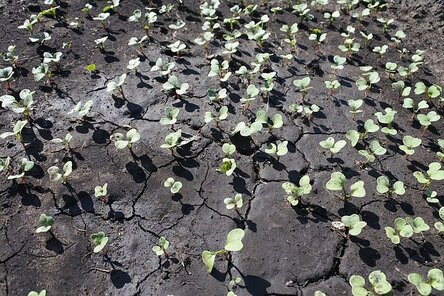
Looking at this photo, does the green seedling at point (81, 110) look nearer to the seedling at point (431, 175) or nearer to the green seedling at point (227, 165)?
the green seedling at point (227, 165)

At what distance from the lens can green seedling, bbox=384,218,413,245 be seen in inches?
103

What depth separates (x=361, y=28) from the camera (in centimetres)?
446

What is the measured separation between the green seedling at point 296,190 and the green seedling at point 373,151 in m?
0.50

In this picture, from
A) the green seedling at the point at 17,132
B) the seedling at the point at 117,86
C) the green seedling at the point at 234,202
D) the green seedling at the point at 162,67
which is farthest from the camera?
the green seedling at the point at 162,67

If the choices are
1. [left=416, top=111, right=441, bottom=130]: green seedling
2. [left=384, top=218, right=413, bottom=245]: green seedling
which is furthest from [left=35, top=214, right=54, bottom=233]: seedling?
[left=416, top=111, right=441, bottom=130]: green seedling

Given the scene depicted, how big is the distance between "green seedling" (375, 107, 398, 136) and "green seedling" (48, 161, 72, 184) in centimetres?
235

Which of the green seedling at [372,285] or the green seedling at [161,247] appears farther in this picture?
the green seedling at [161,247]

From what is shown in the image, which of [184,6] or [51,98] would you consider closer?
[51,98]

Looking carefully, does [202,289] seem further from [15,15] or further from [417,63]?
[15,15]

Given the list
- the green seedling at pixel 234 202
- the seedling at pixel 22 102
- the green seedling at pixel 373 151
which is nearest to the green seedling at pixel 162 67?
the seedling at pixel 22 102

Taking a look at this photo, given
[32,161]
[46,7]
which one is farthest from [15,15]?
[32,161]

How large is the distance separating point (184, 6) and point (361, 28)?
1911 mm

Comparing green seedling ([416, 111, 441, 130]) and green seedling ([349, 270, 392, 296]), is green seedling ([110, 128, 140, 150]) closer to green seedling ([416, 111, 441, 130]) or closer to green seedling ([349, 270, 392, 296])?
green seedling ([349, 270, 392, 296])

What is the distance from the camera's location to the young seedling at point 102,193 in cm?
285
